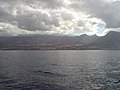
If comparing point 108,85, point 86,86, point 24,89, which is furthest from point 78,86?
point 24,89

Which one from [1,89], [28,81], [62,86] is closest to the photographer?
[1,89]

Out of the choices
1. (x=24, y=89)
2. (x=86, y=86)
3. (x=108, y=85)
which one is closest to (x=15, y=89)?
(x=24, y=89)

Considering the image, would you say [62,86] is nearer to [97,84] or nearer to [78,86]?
[78,86]

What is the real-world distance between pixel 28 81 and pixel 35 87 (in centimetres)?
1200

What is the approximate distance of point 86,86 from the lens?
85.4 metres

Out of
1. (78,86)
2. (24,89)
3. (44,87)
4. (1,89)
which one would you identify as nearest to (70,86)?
(78,86)

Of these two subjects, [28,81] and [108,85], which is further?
[28,81]

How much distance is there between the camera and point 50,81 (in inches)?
3745

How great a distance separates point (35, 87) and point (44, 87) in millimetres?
2874

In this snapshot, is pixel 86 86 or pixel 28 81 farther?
pixel 28 81

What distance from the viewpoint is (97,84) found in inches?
3501

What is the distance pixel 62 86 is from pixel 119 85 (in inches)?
758

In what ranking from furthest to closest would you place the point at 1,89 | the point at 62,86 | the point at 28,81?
1. the point at 28,81
2. the point at 62,86
3. the point at 1,89

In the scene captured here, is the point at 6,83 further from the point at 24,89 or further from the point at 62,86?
the point at 62,86
